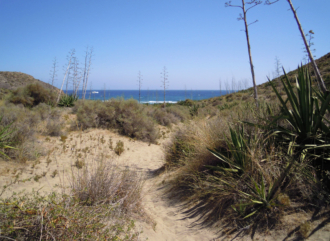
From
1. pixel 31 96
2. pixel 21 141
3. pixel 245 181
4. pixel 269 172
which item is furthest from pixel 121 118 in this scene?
pixel 269 172

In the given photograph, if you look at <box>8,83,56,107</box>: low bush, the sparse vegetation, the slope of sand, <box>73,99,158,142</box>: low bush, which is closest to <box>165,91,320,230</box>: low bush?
the sparse vegetation

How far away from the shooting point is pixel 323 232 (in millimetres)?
2629

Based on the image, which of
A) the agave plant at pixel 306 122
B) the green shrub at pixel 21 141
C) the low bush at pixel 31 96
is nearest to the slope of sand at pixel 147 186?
the green shrub at pixel 21 141

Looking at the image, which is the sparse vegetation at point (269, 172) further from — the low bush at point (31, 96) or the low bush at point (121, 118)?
the low bush at point (31, 96)

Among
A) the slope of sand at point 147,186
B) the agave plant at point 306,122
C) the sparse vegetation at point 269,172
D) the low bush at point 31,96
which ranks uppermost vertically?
the low bush at point 31,96

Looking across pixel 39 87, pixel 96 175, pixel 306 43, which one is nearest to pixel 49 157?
pixel 96 175

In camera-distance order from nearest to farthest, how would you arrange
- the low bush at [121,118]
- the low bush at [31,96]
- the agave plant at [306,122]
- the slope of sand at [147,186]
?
the slope of sand at [147,186] < the agave plant at [306,122] < the low bush at [121,118] < the low bush at [31,96]

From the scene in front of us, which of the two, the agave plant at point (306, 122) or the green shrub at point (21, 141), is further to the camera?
the green shrub at point (21, 141)

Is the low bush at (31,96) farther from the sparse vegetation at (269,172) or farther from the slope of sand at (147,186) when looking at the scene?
the sparse vegetation at (269,172)

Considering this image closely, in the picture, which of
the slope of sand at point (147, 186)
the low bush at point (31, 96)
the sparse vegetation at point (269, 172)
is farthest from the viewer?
the low bush at point (31, 96)

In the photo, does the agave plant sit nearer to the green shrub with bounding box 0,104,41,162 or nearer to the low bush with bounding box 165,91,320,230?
the low bush with bounding box 165,91,320,230

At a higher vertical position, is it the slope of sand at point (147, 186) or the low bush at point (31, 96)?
the low bush at point (31, 96)

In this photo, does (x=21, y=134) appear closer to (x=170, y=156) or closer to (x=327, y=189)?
(x=170, y=156)

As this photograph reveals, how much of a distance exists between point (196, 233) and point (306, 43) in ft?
17.0
